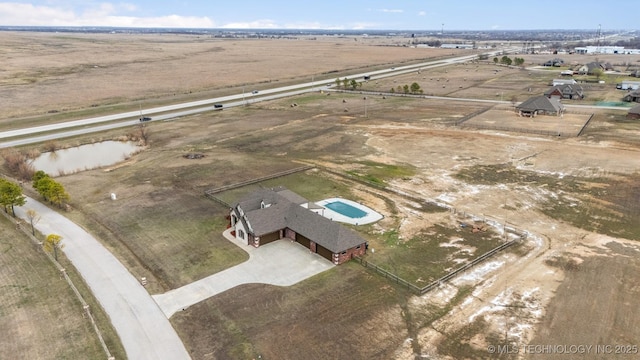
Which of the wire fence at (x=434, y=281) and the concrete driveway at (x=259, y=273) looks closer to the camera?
the concrete driveway at (x=259, y=273)

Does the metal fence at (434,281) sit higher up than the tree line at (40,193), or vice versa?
the tree line at (40,193)


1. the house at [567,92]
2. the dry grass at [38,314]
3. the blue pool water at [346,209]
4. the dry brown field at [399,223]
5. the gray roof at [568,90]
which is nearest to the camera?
the dry grass at [38,314]

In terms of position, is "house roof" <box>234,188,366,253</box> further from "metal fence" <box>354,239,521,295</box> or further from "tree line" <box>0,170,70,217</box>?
"tree line" <box>0,170,70,217</box>

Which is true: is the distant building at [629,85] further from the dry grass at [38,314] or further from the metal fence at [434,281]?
the dry grass at [38,314]

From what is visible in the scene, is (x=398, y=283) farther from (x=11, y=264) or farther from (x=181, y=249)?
(x=11, y=264)

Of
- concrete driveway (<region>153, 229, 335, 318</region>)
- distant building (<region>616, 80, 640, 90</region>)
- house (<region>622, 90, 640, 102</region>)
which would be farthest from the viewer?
distant building (<region>616, 80, 640, 90</region>)

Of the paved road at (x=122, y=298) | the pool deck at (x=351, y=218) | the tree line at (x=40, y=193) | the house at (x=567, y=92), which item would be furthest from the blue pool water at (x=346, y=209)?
the house at (x=567, y=92)

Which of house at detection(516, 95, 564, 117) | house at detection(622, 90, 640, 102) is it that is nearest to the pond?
house at detection(516, 95, 564, 117)
